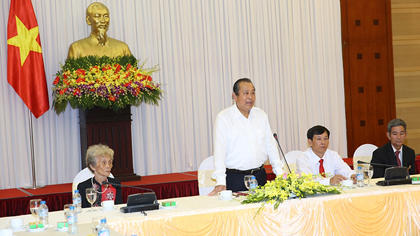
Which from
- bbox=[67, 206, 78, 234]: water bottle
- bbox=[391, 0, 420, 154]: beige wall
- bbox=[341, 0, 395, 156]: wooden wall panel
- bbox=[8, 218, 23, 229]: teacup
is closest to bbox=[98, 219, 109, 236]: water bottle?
bbox=[67, 206, 78, 234]: water bottle

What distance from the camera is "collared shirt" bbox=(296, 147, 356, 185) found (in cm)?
440

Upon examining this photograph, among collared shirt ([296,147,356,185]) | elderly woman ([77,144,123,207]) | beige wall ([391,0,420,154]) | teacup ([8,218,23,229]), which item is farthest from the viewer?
beige wall ([391,0,420,154])

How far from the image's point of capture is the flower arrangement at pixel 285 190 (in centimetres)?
336

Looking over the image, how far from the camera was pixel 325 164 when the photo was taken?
4.50 metres

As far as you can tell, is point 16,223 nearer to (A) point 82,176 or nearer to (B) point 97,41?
(A) point 82,176

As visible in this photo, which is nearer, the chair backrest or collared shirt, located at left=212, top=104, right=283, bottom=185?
collared shirt, located at left=212, top=104, right=283, bottom=185

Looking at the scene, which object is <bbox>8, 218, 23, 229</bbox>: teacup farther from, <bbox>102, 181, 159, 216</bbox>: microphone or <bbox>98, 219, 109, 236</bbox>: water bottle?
<bbox>98, 219, 109, 236</bbox>: water bottle

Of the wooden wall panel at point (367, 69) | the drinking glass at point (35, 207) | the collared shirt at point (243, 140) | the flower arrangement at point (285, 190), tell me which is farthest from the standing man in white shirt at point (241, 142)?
the wooden wall panel at point (367, 69)

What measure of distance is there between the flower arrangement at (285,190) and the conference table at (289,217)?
0.16 ft

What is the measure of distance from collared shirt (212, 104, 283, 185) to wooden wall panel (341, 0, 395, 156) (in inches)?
169

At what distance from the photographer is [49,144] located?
6762mm

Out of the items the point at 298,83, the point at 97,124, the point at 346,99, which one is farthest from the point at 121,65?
the point at 346,99

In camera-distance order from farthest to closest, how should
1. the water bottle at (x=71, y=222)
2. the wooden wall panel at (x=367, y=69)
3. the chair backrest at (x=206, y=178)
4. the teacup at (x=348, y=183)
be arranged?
the wooden wall panel at (x=367, y=69) < the chair backrest at (x=206, y=178) < the teacup at (x=348, y=183) < the water bottle at (x=71, y=222)

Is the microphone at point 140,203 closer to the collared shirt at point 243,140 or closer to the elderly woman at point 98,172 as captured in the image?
the elderly woman at point 98,172
